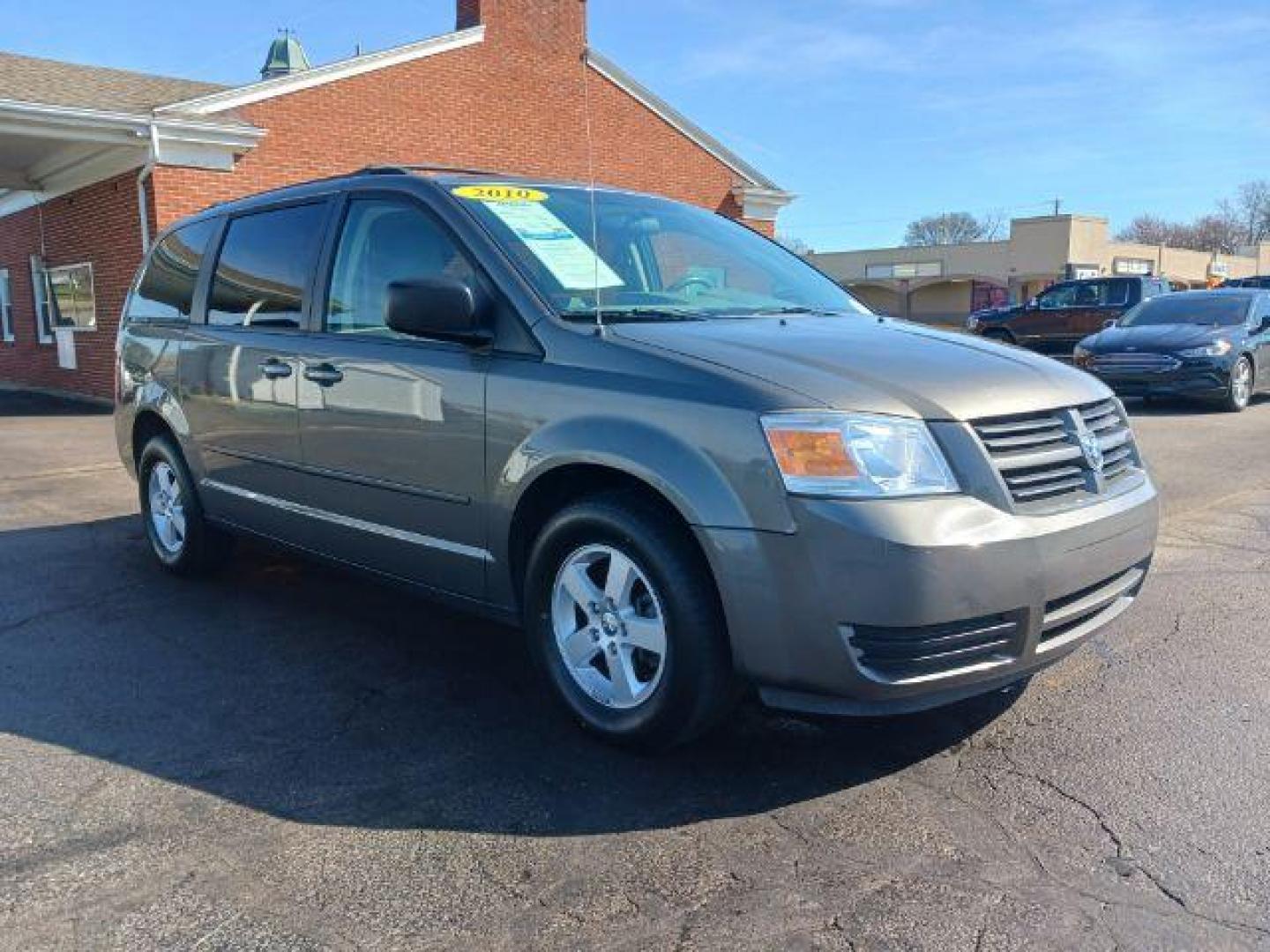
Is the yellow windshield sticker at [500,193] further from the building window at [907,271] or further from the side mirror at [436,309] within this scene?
the building window at [907,271]

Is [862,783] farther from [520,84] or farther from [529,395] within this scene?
[520,84]

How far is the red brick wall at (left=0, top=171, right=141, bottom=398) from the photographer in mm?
13797

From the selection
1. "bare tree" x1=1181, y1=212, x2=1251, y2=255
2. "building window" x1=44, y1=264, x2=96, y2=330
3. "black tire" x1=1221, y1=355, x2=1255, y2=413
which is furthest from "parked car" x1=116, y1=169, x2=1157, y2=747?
"bare tree" x1=1181, y1=212, x2=1251, y2=255

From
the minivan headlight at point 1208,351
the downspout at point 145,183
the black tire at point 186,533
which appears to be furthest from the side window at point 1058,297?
the black tire at point 186,533

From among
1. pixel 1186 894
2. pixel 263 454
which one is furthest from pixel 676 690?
pixel 263 454

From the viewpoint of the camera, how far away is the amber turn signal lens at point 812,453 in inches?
113

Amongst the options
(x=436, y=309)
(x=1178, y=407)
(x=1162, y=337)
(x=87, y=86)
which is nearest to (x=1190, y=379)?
(x=1162, y=337)

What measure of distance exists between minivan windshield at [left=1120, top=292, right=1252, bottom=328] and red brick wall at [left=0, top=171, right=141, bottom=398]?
13.2m

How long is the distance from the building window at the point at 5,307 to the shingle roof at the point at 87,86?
15.5 feet

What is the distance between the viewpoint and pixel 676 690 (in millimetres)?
3119

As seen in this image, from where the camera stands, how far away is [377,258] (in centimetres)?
423

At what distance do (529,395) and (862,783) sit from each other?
161cm

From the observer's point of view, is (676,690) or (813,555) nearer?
(813,555)

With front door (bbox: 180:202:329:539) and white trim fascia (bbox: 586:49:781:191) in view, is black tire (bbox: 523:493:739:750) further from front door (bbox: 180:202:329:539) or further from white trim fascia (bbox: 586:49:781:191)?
white trim fascia (bbox: 586:49:781:191)
